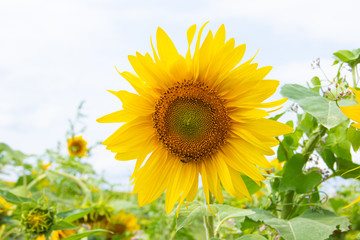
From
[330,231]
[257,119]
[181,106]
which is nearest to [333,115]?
[257,119]

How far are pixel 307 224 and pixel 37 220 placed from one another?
0.88 metres

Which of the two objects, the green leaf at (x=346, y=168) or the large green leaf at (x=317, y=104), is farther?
the green leaf at (x=346, y=168)

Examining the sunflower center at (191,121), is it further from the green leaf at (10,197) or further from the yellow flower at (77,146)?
the yellow flower at (77,146)

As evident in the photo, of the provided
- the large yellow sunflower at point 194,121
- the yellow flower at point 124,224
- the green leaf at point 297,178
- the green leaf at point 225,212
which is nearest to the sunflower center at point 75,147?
the yellow flower at point 124,224

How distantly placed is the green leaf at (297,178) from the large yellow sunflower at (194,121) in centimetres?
12

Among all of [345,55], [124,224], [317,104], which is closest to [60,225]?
[124,224]

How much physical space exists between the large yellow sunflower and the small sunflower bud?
0.40 meters

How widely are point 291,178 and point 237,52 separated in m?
0.41

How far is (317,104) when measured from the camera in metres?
1.01

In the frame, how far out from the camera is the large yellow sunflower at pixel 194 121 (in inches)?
39.5

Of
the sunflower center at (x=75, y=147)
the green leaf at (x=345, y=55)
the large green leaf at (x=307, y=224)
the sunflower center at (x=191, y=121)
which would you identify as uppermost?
the green leaf at (x=345, y=55)

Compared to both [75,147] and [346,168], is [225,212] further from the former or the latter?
[75,147]

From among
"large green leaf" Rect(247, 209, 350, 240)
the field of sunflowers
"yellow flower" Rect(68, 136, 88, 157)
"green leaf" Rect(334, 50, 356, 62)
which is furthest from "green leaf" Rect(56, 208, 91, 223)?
"yellow flower" Rect(68, 136, 88, 157)

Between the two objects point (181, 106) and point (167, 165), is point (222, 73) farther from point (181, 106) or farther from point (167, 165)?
point (167, 165)
